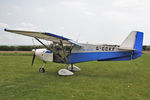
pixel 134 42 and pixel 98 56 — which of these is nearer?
pixel 134 42

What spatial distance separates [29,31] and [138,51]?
253 inches

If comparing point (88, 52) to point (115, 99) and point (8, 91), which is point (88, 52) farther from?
point (8, 91)

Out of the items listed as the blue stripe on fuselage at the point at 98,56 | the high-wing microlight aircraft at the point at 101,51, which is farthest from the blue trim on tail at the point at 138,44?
the blue stripe on fuselage at the point at 98,56

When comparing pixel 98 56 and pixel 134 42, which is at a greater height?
pixel 134 42

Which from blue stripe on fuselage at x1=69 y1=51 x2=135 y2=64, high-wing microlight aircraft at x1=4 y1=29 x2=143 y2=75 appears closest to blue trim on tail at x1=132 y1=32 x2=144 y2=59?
high-wing microlight aircraft at x1=4 y1=29 x2=143 y2=75

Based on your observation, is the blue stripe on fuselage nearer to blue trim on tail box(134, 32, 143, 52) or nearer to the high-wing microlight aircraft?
the high-wing microlight aircraft

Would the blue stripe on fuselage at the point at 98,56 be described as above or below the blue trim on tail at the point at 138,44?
below

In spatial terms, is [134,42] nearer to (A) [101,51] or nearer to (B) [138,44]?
(B) [138,44]

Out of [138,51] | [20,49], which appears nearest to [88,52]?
[138,51]

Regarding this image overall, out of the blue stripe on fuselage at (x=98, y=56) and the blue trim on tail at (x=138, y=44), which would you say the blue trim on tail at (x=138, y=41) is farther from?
the blue stripe on fuselage at (x=98, y=56)

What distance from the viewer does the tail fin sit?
23.6ft

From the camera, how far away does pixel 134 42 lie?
7.20 meters

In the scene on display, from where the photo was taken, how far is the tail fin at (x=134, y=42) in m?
7.20

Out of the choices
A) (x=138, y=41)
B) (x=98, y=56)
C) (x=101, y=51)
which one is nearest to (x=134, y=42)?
(x=138, y=41)
